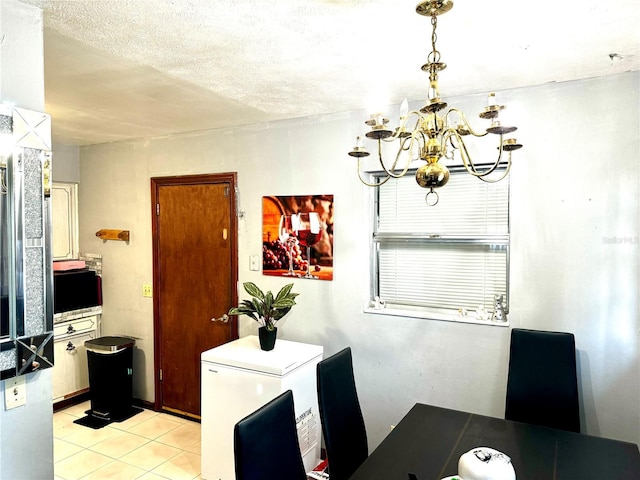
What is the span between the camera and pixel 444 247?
2906 millimetres

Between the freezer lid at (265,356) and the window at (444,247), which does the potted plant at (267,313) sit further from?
the window at (444,247)

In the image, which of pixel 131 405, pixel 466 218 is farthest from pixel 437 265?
pixel 131 405

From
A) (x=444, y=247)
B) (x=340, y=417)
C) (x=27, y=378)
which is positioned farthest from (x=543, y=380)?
(x=27, y=378)

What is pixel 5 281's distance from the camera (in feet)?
5.02

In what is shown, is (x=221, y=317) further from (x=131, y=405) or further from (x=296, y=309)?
(x=131, y=405)

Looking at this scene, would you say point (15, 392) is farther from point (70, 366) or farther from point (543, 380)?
point (70, 366)

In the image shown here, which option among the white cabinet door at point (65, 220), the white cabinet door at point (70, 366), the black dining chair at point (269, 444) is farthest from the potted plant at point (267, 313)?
the white cabinet door at point (65, 220)

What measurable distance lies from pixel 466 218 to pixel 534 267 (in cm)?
51

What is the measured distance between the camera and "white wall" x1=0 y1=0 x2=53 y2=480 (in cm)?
153

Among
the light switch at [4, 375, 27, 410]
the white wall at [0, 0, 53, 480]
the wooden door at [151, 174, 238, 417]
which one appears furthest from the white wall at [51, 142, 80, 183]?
the light switch at [4, 375, 27, 410]

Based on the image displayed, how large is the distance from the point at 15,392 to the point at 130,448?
7.11ft

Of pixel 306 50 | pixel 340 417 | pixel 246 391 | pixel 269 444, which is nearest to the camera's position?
pixel 269 444

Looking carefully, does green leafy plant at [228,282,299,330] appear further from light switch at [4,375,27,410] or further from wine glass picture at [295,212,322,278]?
light switch at [4,375,27,410]

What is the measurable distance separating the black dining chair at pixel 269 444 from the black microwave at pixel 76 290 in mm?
3178
